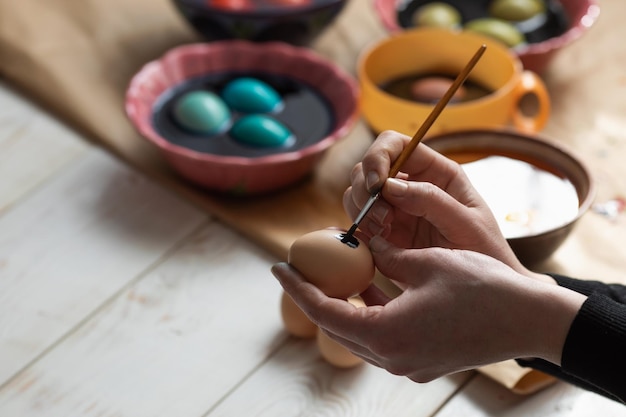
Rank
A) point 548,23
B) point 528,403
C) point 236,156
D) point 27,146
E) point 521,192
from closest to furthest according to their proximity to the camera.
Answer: point 528,403 → point 521,192 → point 236,156 → point 27,146 → point 548,23

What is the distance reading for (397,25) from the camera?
4.43ft

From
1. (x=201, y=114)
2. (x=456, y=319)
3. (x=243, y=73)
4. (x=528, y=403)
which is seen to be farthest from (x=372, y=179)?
(x=243, y=73)

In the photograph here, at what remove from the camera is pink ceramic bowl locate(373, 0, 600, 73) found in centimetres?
124

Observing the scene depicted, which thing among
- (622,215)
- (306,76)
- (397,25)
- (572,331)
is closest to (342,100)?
(306,76)

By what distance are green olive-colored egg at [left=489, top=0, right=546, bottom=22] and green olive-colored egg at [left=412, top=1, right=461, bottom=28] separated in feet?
0.21

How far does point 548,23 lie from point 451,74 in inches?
8.0

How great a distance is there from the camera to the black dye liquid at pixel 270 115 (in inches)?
44.9

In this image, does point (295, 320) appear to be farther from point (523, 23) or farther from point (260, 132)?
point (523, 23)

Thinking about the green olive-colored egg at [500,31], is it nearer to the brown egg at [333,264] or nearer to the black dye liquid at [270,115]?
the black dye liquid at [270,115]

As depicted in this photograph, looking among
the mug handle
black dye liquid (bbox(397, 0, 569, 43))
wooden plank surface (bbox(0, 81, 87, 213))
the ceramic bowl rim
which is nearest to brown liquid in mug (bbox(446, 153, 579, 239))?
the ceramic bowl rim

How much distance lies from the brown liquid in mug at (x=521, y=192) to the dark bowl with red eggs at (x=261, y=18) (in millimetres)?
358

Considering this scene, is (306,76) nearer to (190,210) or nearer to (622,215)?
(190,210)

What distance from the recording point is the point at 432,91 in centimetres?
118

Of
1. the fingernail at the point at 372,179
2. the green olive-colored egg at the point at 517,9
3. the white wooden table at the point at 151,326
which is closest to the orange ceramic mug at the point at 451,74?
the green olive-colored egg at the point at 517,9
